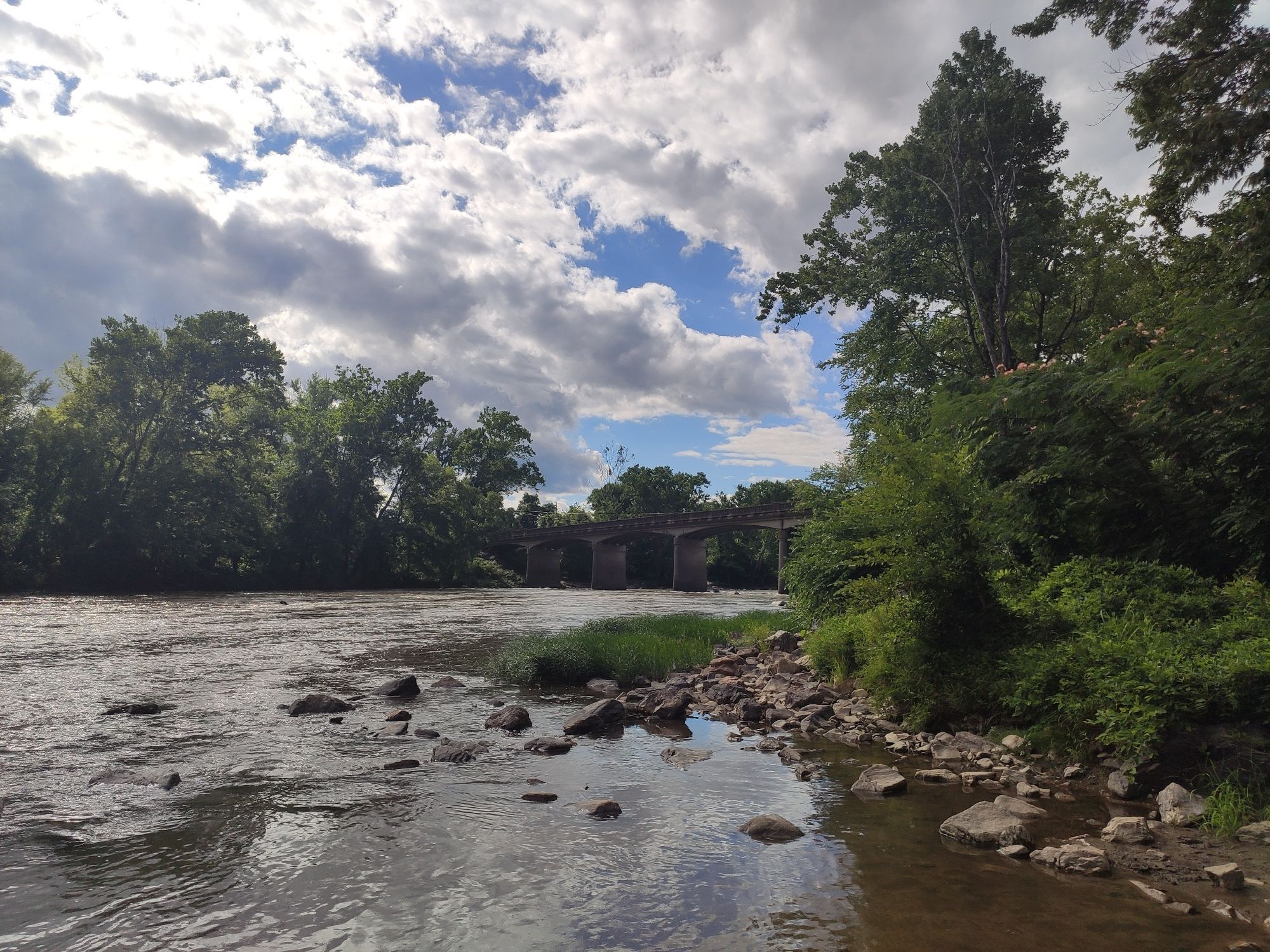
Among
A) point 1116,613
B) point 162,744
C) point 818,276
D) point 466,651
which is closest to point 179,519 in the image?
point 466,651

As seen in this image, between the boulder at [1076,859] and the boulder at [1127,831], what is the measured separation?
36 centimetres

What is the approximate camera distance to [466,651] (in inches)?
842

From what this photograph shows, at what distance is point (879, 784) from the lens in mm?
8492

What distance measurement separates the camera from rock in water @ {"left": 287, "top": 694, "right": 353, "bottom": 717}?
41.2ft

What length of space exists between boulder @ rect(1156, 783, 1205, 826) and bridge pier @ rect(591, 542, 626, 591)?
87.0m

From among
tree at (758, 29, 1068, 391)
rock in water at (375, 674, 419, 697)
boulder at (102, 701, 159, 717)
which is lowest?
boulder at (102, 701, 159, 717)

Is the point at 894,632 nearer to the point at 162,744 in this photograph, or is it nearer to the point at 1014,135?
the point at 162,744

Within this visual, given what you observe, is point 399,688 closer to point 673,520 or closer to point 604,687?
point 604,687

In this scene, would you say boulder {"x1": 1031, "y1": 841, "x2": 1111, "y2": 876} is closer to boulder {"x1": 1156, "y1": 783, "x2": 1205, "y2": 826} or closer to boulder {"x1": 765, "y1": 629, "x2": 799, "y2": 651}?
boulder {"x1": 1156, "y1": 783, "x2": 1205, "y2": 826}

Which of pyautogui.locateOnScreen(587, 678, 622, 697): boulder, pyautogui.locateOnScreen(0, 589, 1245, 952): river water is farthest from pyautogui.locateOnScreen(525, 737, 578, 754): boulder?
pyautogui.locateOnScreen(587, 678, 622, 697): boulder

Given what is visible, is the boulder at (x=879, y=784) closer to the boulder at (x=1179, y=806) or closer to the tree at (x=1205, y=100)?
the boulder at (x=1179, y=806)

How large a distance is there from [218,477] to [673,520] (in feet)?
144

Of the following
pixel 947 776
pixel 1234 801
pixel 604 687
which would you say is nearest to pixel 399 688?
pixel 604 687

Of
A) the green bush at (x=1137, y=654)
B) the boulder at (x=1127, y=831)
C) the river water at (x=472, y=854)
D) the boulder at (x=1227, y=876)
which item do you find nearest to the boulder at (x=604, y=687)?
the river water at (x=472, y=854)
